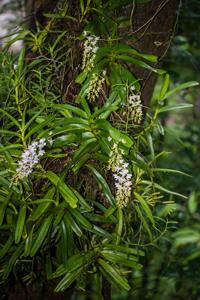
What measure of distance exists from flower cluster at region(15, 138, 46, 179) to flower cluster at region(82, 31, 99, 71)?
0.78ft

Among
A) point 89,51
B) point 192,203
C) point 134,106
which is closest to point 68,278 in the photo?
point 134,106

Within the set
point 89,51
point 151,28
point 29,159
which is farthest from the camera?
point 151,28

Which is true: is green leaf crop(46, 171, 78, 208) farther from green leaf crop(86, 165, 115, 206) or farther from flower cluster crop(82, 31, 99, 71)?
flower cluster crop(82, 31, 99, 71)

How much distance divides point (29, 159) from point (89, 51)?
1.07 feet

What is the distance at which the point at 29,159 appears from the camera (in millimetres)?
1019

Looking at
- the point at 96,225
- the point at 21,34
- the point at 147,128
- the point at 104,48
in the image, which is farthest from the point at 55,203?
the point at 21,34

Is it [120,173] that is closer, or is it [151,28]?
[120,173]

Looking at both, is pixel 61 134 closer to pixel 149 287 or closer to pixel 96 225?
pixel 96 225

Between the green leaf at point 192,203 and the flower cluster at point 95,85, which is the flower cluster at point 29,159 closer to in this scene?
the flower cluster at point 95,85

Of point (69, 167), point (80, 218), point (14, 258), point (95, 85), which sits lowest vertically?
point (14, 258)

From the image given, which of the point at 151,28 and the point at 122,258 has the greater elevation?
the point at 151,28

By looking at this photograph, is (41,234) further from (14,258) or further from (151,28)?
(151,28)

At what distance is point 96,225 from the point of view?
1.20m

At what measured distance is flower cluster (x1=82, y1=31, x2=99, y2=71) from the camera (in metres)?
1.13
